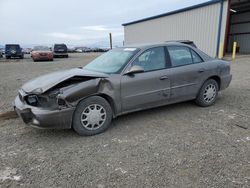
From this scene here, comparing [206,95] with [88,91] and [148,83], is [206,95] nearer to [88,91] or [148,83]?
[148,83]

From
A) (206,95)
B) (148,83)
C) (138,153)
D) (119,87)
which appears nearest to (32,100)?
(119,87)

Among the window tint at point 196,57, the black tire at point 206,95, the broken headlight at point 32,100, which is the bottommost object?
the black tire at point 206,95

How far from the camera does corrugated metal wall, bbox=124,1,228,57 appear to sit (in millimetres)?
15055

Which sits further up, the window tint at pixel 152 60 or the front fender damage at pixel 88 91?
the window tint at pixel 152 60

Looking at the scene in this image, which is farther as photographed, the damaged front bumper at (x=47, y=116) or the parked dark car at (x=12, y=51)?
the parked dark car at (x=12, y=51)

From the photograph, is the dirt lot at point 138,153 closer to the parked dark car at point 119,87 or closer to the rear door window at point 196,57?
the parked dark car at point 119,87

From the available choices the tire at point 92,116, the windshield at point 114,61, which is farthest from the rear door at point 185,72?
the tire at point 92,116

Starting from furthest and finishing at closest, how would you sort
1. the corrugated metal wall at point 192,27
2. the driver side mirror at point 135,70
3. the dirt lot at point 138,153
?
the corrugated metal wall at point 192,27
the driver side mirror at point 135,70
the dirt lot at point 138,153

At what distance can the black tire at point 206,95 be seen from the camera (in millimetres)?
4660

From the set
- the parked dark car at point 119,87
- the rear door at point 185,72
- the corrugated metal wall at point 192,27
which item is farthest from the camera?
the corrugated metal wall at point 192,27

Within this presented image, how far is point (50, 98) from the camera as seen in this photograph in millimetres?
3191

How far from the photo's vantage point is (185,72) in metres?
4.32

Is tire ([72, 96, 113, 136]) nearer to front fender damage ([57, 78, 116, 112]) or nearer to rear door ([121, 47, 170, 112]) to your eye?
front fender damage ([57, 78, 116, 112])

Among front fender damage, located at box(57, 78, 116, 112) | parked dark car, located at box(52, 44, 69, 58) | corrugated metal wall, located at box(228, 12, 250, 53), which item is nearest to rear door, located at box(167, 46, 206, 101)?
front fender damage, located at box(57, 78, 116, 112)
